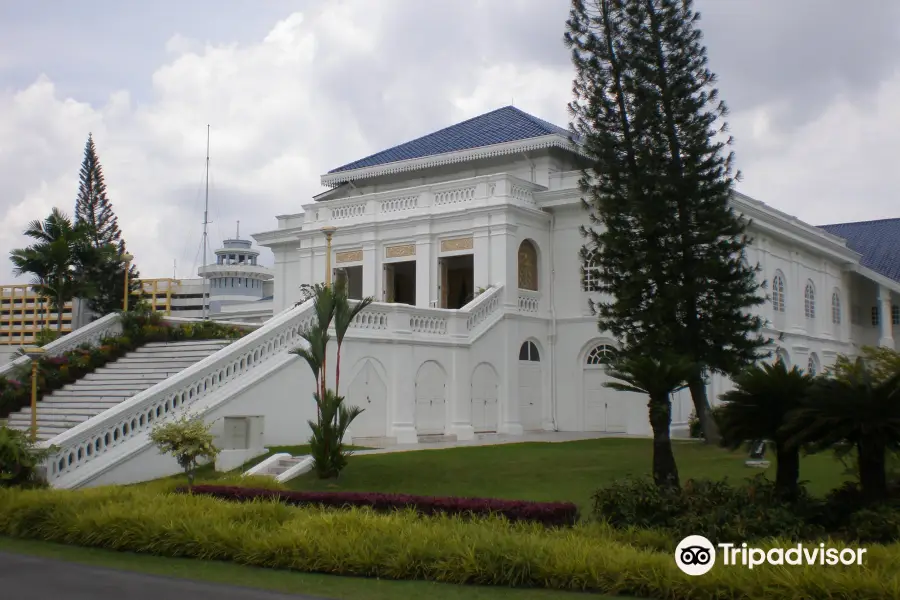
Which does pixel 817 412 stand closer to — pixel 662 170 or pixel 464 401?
pixel 662 170

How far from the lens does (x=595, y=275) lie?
70.9 feet

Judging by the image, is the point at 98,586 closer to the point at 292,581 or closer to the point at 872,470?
the point at 292,581

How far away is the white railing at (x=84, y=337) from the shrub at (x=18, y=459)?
7246 millimetres

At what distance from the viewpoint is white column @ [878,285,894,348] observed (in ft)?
120

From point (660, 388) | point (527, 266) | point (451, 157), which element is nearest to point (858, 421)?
point (660, 388)

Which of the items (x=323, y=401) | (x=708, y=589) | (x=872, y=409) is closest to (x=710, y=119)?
(x=323, y=401)

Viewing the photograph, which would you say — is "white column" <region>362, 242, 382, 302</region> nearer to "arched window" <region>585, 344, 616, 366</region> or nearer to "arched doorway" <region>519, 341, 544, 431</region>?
"arched doorway" <region>519, 341, 544, 431</region>

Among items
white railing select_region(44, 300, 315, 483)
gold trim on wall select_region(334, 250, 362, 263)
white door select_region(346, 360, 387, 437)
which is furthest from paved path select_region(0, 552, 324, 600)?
gold trim on wall select_region(334, 250, 362, 263)

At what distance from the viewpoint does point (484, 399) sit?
23969 mm

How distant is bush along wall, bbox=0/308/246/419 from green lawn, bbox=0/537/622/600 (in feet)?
33.5

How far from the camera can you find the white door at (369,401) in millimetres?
20656

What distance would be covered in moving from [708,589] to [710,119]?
49.7ft

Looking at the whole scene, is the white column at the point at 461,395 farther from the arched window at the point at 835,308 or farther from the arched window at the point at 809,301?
the arched window at the point at 835,308

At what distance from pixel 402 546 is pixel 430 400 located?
44.2 feet
